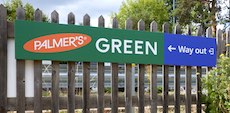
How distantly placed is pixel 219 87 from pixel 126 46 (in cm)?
183

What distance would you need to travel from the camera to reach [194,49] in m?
6.22

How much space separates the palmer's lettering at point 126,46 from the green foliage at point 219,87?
3.87 ft

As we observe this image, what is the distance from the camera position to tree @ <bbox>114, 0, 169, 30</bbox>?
36562 millimetres

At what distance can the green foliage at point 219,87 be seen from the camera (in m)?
5.86

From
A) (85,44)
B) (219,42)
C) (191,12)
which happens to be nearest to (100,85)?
(85,44)

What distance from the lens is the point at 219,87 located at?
19.5 ft

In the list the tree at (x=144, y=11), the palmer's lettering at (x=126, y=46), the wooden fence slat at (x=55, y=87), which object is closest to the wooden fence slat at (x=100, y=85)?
the palmer's lettering at (x=126, y=46)

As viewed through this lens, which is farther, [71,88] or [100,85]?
[100,85]

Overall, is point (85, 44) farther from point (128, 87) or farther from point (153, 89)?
point (153, 89)

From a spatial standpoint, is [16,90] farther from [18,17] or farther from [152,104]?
[152,104]

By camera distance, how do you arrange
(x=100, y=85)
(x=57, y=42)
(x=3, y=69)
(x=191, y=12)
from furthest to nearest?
(x=191, y=12) → (x=100, y=85) → (x=57, y=42) → (x=3, y=69)

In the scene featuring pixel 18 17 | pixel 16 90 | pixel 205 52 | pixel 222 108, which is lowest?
pixel 222 108

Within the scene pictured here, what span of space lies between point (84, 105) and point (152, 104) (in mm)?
1219

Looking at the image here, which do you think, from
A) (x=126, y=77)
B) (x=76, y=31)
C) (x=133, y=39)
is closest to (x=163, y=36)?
(x=133, y=39)
